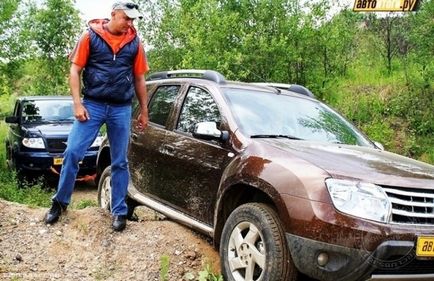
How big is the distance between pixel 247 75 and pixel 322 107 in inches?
280

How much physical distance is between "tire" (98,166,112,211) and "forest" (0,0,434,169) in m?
6.31

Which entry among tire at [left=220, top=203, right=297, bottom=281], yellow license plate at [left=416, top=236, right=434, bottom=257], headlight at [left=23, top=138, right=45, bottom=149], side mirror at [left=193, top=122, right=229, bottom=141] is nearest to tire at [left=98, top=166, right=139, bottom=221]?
side mirror at [left=193, top=122, right=229, bottom=141]

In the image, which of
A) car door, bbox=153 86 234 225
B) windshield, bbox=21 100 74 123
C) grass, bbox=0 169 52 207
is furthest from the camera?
windshield, bbox=21 100 74 123

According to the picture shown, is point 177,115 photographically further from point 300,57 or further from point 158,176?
point 300,57

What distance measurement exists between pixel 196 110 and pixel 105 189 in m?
1.75

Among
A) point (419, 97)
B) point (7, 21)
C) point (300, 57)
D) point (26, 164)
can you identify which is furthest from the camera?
point (7, 21)

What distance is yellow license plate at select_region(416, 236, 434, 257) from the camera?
3.36 meters

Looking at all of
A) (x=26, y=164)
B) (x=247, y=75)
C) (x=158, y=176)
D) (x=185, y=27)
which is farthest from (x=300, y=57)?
(x=158, y=176)

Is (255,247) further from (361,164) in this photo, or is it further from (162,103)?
(162,103)

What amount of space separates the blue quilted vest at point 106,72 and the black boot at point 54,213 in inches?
40.5

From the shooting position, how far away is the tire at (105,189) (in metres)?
6.16

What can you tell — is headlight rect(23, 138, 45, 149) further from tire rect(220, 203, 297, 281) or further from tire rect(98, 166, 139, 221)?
tire rect(220, 203, 297, 281)

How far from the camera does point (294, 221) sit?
352cm

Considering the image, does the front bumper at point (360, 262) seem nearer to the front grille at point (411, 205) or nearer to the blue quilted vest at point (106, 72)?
the front grille at point (411, 205)
